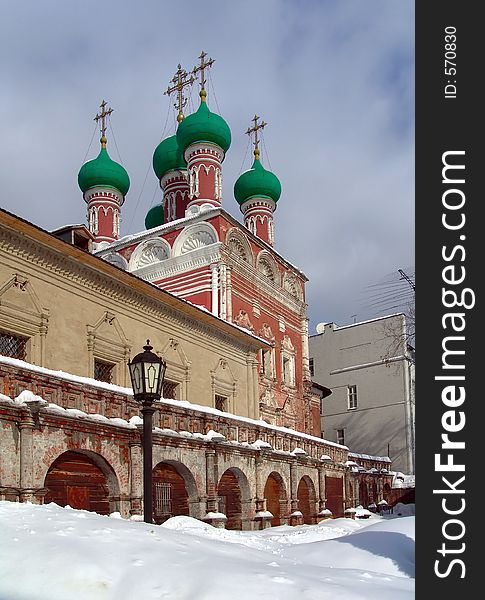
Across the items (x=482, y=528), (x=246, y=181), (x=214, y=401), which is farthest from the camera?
(x=246, y=181)

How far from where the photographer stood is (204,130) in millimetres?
31109

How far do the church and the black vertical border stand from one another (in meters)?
7.38

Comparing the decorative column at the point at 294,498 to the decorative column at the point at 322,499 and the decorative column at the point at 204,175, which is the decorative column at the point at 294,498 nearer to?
the decorative column at the point at 322,499

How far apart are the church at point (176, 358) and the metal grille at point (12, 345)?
29mm

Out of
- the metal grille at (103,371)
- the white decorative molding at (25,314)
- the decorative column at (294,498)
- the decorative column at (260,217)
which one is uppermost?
the decorative column at (260,217)

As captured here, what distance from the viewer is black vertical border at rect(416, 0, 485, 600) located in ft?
14.8

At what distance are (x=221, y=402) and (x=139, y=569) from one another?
17.8 meters

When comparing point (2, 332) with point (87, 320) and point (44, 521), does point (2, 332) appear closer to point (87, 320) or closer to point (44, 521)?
point (87, 320)

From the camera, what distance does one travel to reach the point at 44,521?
6.31 m

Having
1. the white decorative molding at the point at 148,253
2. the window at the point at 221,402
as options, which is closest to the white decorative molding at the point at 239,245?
the white decorative molding at the point at 148,253

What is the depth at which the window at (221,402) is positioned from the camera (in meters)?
22.7

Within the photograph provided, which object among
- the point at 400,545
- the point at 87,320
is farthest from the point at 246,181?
the point at 400,545

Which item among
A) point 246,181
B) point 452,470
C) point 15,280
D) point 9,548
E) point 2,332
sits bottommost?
point 9,548

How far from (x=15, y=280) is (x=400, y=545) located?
10160 millimetres
